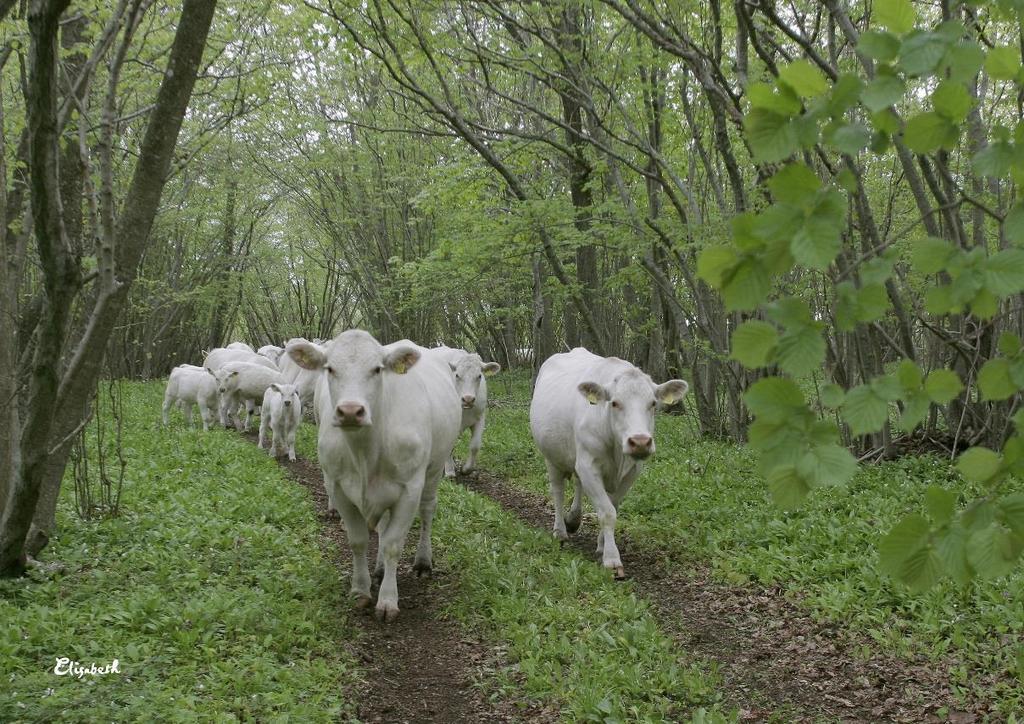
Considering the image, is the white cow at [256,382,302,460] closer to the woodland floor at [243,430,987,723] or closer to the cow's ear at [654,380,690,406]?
the woodland floor at [243,430,987,723]

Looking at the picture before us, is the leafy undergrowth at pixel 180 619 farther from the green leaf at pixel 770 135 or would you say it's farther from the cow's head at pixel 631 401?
the green leaf at pixel 770 135

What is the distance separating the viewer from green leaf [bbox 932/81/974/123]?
1.55 metres

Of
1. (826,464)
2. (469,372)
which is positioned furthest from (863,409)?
(469,372)

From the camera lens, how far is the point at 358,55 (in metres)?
12.9

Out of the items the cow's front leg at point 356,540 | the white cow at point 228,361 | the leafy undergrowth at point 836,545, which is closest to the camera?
the leafy undergrowth at point 836,545

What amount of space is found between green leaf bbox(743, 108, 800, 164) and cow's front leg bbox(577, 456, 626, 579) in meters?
6.51

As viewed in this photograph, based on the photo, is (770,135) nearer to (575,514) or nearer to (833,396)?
(833,396)

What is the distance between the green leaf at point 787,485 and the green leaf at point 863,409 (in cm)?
14

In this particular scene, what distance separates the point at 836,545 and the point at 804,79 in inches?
265

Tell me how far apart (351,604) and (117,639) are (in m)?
1.96

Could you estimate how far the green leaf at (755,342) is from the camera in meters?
1.60

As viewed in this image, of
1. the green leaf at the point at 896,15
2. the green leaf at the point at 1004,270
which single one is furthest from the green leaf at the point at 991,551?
the green leaf at the point at 896,15

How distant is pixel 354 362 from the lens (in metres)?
6.71

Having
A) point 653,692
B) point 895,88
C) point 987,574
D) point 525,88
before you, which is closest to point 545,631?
point 653,692
